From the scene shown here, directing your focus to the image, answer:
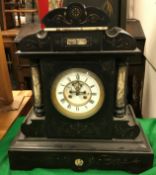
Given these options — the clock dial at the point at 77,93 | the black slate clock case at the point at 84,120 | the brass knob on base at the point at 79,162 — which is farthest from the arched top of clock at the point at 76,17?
the brass knob on base at the point at 79,162

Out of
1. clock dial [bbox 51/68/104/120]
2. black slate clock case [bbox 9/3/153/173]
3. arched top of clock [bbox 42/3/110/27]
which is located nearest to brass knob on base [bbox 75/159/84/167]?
black slate clock case [bbox 9/3/153/173]

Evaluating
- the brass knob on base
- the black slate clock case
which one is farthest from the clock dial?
the brass knob on base

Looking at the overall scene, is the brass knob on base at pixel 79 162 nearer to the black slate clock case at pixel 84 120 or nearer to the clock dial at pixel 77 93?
the black slate clock case at pixel 84 120

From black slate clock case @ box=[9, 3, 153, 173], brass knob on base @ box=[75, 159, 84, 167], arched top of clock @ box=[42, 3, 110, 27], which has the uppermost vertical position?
arched top of clock @ box=[42, 3, 110, 27]

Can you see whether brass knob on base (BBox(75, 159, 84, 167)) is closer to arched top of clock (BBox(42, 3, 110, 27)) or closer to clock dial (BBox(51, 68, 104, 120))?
clock dial (BBox(51, 68, 104, 120))

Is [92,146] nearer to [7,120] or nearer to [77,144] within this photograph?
[77,144]

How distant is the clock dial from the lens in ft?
2.93

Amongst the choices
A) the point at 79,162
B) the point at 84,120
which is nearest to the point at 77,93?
the point at 84,120

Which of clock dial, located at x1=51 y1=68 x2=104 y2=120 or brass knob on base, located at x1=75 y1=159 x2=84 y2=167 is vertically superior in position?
clock dial, located at x1=51 y1=68 x2=104 y2=120

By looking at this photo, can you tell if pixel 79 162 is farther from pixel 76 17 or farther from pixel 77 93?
pixel 76 17

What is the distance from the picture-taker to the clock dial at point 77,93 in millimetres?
893

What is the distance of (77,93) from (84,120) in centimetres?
9

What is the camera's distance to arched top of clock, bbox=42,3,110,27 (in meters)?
0.81

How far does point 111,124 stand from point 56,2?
38.5 inches
